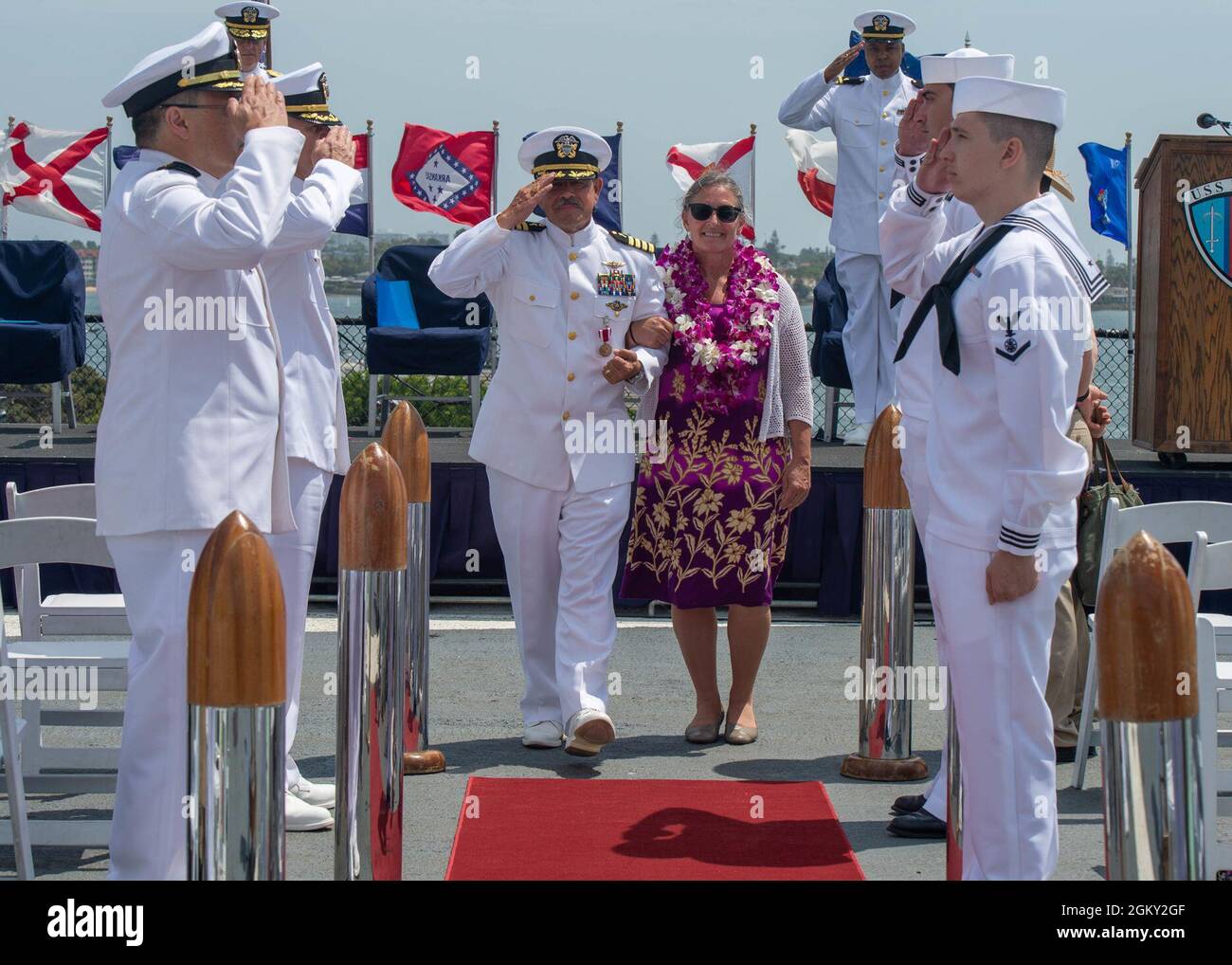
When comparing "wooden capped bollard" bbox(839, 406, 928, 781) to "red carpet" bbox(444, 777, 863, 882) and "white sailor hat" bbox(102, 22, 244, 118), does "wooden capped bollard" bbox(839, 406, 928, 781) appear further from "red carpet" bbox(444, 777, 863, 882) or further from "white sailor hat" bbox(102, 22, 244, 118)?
"white sailor hat" bbox(102, 22, 244, 118)

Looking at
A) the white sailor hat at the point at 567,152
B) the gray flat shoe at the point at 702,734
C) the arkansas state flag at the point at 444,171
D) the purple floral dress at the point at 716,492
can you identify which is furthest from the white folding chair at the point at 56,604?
the arkansas state flag at the point at 444,171

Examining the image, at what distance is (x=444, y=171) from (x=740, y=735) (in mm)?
7604

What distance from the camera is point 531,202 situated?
5652mm

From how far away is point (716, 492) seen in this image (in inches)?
231

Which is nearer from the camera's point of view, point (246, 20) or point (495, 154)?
point (246, 20)

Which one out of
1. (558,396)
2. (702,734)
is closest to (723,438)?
(558,396)

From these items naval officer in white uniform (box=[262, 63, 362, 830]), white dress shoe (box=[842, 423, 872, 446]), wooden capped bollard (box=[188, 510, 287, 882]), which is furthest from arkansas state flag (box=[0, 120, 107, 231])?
wooden capped bollard (box=[188, 510, 287, 882])

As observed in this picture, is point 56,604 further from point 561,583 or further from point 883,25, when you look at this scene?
point 883,25

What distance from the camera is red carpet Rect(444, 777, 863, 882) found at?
4410 millimetres

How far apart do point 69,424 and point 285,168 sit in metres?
7.54

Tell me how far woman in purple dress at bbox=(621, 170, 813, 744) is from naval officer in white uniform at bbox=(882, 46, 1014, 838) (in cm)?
86

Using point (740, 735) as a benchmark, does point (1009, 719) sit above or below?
above

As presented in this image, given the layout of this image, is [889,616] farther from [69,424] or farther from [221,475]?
[69,424]
